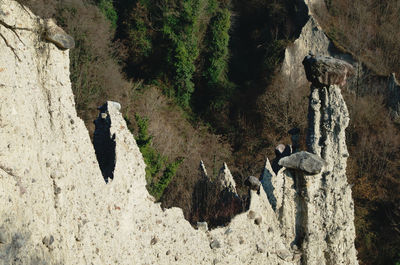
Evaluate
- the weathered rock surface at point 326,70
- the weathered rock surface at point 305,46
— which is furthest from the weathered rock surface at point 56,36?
the weathered rock surface at point 305,46

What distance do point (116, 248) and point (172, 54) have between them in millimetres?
23748

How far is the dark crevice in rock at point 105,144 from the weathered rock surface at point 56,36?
1.93m

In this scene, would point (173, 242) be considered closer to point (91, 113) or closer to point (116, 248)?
point (116, 248)

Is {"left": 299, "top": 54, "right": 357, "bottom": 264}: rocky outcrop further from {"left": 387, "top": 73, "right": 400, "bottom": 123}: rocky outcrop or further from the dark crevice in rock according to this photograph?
{"left": 387, "top": 73, "right": 400, "bottom": 123}: rocky outcrop

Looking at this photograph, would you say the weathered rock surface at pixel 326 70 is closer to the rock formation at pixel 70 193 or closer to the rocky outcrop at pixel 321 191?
the rocky outcrop at pixel 321 191

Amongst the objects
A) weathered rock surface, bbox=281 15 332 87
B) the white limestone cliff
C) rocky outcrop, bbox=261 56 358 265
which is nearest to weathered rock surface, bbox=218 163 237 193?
rocky outcrop, bbox=261 56 358 265

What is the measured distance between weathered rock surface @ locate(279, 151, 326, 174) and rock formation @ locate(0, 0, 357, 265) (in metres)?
0.87

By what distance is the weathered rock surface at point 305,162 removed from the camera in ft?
29.3

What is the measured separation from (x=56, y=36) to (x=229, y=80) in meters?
27.0

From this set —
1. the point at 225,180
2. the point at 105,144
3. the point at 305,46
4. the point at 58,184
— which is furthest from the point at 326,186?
the point at 305,46

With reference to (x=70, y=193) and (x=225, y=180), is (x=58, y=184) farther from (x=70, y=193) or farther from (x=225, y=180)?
(x=225, y=180)

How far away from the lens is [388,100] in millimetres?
26156

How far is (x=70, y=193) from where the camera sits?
485cm

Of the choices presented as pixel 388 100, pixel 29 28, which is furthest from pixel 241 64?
pixel 29 28
